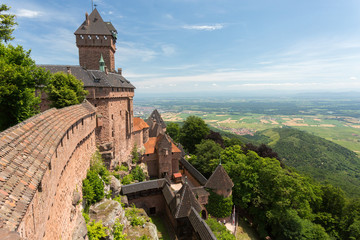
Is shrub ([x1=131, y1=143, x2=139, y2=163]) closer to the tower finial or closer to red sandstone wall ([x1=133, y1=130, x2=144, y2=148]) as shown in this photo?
red sandstone wall ([x1=133, y1=130, x2=144, y2=148])

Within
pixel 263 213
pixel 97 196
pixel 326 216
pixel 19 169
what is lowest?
pixel 326 216

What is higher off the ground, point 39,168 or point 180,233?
point 39,168

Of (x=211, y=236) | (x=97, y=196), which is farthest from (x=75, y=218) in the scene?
(x=211, y=236)

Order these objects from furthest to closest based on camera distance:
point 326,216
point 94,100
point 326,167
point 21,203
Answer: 1. point 326,167
2. point 326,216
3. point 94,100
4. point 21,203

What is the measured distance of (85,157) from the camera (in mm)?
13180

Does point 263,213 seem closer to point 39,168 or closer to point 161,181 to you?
point 161,181

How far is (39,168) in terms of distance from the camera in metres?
4.86

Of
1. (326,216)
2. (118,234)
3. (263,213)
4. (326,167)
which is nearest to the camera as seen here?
(118,234)

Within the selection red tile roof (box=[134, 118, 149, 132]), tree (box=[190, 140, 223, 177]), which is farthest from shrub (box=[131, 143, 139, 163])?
tree (box=[190, 140, 223, 177])

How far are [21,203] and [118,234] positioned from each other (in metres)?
11.7

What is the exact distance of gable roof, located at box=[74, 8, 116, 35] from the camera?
2100 cm

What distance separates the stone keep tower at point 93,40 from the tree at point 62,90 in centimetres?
783

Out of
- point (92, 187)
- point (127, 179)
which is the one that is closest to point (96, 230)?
point (92, 187)

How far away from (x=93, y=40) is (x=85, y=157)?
15634 mm
